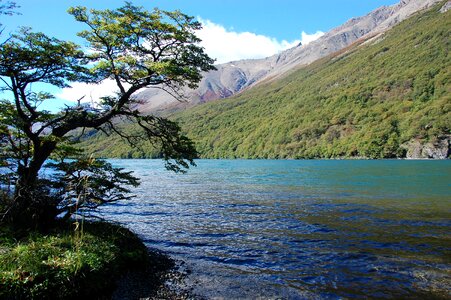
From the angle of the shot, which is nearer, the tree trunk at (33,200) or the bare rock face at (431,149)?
the tree trunk at (33,200)

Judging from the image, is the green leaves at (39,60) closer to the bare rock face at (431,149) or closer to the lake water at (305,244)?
the lake water at (305,244)

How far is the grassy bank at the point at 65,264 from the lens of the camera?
8.08 metres

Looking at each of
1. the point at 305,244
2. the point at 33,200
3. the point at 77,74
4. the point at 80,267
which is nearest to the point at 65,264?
the point at 80,267

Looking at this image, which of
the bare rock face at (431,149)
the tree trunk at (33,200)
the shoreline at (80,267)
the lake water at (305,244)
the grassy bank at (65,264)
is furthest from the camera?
the bare rock face at (431,149)

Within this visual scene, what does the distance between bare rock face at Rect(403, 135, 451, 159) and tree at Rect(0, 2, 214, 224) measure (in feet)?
487

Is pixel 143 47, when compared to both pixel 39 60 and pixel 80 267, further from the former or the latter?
pixel 80 267

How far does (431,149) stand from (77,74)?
15323 cm

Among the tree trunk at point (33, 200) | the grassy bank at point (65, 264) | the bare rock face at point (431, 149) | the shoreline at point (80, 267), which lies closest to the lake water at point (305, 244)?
the shoreline at point (80, 267)

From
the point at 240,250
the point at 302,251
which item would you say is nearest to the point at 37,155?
the point at 240,250

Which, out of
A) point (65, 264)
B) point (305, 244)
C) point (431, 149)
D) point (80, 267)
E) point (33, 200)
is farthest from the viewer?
point (431, 149)

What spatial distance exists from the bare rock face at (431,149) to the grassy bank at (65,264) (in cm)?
15049

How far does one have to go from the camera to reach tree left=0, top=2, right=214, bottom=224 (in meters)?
12.0

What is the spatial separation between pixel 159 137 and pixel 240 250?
6811mm

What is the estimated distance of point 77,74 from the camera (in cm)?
1355
